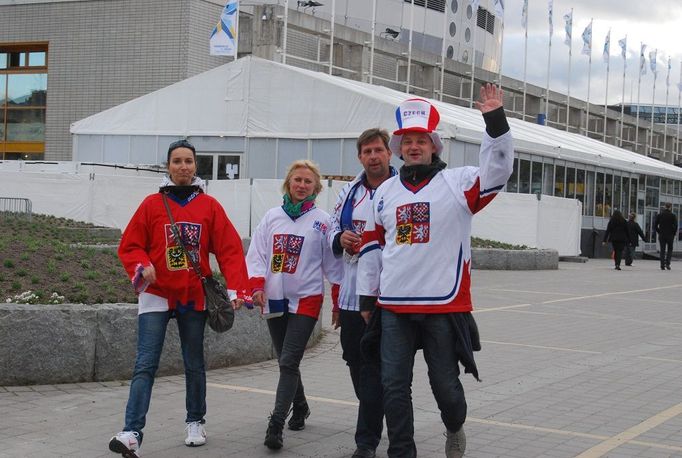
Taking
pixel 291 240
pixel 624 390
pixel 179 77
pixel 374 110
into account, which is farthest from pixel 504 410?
pixel 179 77

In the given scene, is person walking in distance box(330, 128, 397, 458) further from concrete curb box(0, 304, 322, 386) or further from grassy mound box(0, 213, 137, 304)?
grassy mound box(0, 213, 137, 304)

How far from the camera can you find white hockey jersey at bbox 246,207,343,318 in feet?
22.0

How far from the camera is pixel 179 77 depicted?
3709cm

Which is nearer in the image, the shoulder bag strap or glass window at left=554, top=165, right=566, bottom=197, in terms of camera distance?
the shoulder bag strap

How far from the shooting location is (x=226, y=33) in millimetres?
34750

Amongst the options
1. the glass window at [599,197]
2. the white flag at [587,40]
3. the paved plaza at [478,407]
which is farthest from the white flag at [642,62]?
the paved plaza at [478,407]

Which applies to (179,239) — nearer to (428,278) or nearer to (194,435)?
(194,435)

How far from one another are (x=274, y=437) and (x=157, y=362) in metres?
0.81

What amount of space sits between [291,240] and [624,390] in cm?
345

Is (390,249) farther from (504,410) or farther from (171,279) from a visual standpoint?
(504,410)

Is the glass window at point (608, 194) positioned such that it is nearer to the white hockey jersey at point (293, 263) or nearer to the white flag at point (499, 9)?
the white flag at point (499, 9)

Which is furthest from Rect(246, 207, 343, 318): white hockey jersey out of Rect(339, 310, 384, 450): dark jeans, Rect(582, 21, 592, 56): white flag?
Rect(582, 21, 592, 56): white flag

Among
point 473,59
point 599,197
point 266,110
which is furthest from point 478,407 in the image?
Answer: point 473,59

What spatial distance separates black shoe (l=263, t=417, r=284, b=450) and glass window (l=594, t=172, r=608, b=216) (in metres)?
33.2
